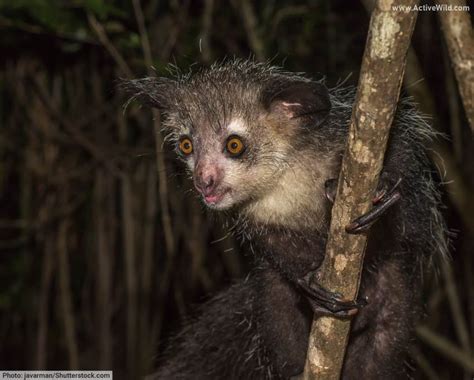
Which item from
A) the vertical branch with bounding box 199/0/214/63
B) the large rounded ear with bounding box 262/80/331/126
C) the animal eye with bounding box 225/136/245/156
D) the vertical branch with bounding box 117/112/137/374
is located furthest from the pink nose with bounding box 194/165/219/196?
the vertical branch with bounding box 117/112/137/374

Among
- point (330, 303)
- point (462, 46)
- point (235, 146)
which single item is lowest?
point (330, 303)

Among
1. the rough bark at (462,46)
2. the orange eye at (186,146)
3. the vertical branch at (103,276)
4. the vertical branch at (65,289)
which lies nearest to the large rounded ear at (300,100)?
the orange eye at (186,146)

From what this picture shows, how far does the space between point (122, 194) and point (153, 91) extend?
2387 mm

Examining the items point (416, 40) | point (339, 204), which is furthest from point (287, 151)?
point (416, 40)

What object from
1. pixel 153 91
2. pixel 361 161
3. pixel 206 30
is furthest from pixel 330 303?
pixel 206 30

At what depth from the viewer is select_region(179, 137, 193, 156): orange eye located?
3518 millimetres

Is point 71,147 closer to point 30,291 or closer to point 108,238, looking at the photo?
point 108,238

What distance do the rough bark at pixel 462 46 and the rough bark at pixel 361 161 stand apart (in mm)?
826

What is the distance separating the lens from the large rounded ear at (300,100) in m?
3.22

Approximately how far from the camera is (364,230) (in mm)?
2611

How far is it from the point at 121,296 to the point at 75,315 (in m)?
0.54

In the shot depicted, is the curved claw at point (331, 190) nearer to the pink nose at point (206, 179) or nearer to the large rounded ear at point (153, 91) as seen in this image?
the pink nose at point (206, 179)

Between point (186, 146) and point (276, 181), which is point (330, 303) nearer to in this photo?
point (276, 181)

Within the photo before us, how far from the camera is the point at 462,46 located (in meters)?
3.12
